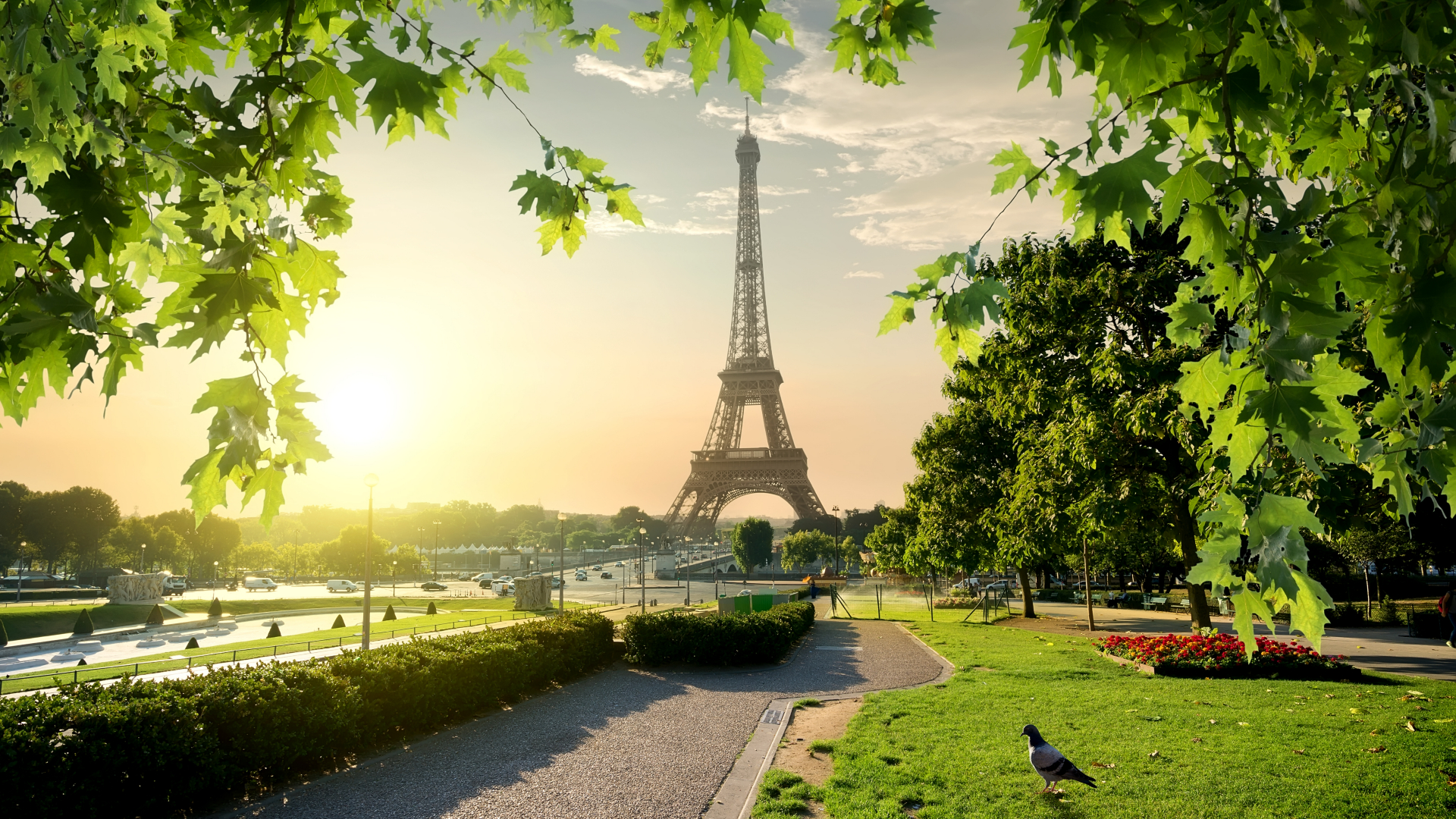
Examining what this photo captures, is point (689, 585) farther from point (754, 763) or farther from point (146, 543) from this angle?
point (146, 543)

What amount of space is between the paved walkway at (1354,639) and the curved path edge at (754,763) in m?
6.52

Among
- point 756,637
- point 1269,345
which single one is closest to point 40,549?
point 756,637

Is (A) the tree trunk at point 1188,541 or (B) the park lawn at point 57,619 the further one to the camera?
(B) the park lawn at point 57,619

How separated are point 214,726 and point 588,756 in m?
4.31

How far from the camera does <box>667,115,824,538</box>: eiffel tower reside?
199 ft

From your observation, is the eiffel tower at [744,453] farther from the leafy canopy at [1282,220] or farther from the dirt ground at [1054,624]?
the leafy canopy at [1282,220]

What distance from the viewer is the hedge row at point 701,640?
1755cm

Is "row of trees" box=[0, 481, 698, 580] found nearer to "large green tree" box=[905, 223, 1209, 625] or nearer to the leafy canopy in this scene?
"large green tree" box=[905, 223, 1209, 625]

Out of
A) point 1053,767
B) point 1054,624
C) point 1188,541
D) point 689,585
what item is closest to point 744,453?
point 689,585

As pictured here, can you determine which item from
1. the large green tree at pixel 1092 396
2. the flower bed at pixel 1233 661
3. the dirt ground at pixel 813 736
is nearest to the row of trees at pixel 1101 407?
the large green tree at pixel 1092 396

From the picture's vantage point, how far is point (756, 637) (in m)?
17.9

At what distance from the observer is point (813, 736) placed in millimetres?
10367

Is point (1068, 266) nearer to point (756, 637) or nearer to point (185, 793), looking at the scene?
point (756, 637)

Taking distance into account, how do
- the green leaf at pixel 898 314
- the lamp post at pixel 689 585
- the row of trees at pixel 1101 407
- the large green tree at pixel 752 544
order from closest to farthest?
the green leaf at pixel 898 314 → the row of trees at pixel 1101 407 → the lamp post at pixel 689 585 → the large green tree at pixel 752 544
